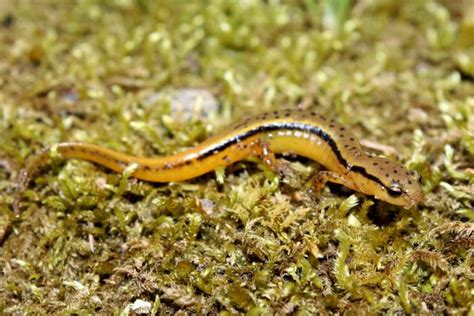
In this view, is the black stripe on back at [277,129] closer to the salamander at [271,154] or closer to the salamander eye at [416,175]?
the salamander at [271,154]

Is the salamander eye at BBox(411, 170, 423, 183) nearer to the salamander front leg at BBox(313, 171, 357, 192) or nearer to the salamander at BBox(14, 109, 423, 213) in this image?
the salamander at BBox(14, 109, 423, 213)

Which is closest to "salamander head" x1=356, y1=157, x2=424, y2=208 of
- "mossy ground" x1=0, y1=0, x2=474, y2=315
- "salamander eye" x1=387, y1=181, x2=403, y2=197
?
"salamander eye" x1=387, y1=181, x2=403, y2=197

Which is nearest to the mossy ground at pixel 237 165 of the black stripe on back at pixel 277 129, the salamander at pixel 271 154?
the salamander at pixel 271 154

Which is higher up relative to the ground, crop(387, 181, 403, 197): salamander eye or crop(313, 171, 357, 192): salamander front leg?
crop(387, 181, 403, 197): salamander eye

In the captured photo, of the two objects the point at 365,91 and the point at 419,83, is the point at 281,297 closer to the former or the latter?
the point at 365,91

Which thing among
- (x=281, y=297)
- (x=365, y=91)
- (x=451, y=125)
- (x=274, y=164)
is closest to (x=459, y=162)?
(x=451, y=125)

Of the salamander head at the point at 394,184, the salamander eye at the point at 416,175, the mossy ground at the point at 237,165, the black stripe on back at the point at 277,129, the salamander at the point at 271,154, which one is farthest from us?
the black stripe on back at the point at 277,129

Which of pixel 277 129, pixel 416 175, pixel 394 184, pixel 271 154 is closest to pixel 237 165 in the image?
pixel 271 154
